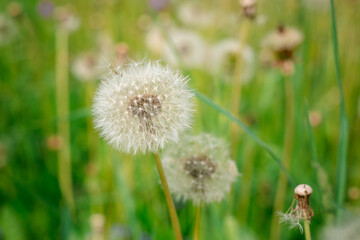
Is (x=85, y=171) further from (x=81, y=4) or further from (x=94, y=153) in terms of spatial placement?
(x=81, y=4)

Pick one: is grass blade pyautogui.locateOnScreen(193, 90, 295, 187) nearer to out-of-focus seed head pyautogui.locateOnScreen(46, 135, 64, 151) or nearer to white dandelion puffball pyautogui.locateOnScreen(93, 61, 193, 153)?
white dandelion puffball pyautogui.locateOnScreen(93, 61, 193, 153)

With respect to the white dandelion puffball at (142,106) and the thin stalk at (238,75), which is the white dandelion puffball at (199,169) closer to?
the white dandelion puffball at (142,106)

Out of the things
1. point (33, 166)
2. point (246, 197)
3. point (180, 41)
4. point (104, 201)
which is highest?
point (180, 41)

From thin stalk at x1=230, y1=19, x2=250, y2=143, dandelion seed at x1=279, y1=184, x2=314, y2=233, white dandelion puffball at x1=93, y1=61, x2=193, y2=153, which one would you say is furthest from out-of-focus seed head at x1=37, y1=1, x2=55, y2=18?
dandelion seed at x1=279, y1=184, x2=314, y2=233

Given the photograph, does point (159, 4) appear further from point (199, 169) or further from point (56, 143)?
point (199, 169)

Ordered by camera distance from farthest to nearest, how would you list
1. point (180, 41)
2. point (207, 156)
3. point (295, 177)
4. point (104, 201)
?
point (180, 41)
point (104, 201)
point (295, 177)
point (207, 156)

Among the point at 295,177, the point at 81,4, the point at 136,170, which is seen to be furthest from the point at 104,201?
the point at 81,4
